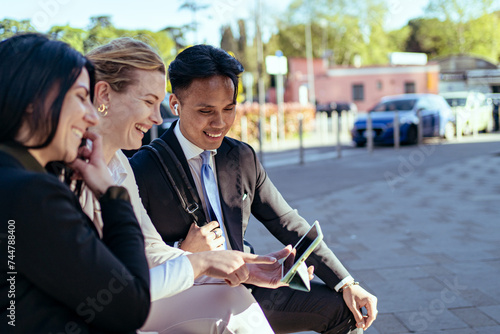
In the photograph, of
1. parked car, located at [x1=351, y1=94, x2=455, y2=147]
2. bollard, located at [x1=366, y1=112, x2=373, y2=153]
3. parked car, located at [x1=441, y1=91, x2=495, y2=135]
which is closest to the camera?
bollard, located at [x1=366, y1=112, x2=373, y2=153]

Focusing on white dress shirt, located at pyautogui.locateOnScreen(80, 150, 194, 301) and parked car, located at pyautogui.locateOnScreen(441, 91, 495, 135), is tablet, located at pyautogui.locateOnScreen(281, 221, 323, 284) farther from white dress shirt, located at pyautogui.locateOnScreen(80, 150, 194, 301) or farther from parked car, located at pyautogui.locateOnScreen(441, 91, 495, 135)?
parked car, located at pyautogui.locateOnScreen(441, 91, 495, 135)

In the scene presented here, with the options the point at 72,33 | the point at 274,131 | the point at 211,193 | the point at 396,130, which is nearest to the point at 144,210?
the point at 211,193

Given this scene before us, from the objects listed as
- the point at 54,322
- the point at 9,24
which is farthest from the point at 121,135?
the point at 9,24

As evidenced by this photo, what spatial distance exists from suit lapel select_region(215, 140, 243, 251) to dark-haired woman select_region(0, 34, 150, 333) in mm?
840

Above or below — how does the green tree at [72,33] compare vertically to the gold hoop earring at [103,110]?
above

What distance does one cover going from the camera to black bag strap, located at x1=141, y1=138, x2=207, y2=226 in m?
2.13

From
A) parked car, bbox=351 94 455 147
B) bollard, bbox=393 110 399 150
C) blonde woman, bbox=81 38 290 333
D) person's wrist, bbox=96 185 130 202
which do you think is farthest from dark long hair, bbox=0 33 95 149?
parked car, bbox=351 94 455 147

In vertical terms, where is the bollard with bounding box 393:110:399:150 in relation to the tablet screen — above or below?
below

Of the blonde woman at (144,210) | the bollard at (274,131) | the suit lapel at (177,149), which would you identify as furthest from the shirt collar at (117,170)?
the bollard at (274,131)

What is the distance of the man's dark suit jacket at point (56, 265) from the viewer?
3.88 feet

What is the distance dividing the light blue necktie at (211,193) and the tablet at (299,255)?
1.06 ft

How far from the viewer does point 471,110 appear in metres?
20.2

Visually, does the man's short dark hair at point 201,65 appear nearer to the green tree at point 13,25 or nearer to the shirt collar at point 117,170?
the shirt collar at point 117,170

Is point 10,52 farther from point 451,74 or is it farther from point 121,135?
point 451,74
